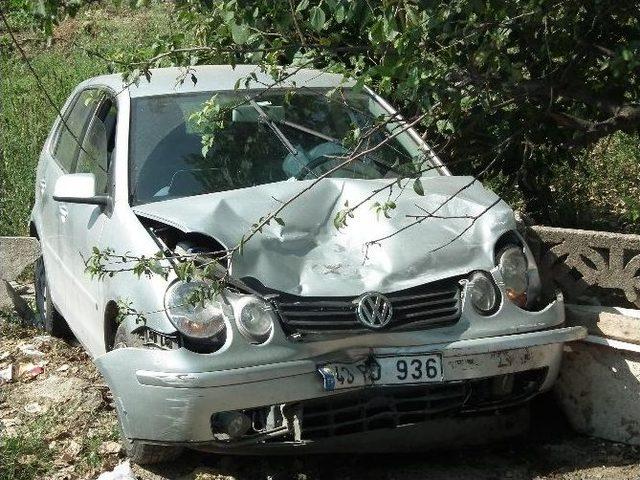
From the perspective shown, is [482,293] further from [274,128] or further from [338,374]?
[274,128]

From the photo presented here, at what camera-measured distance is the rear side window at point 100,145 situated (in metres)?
5.73

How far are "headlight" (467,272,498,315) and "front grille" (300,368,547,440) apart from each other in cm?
33

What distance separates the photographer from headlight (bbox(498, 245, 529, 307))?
5.00 meters

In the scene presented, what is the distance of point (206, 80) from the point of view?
6012 mm

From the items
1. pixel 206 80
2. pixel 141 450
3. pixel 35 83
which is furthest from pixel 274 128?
pixel 35 83

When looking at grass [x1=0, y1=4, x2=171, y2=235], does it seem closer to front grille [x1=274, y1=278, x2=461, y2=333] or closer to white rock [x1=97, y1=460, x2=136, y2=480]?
front grille [x1=274, y1=278, x2=461, y2=333]

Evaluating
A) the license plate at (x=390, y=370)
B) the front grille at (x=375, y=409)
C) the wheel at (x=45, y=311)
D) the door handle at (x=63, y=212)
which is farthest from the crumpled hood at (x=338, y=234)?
the wheel at (x=45, y=311)

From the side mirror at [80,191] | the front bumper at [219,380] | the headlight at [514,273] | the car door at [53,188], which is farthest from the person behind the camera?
the car door at [53,188]

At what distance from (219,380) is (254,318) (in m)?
0.32

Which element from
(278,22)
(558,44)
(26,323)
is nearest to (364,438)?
(278,22)

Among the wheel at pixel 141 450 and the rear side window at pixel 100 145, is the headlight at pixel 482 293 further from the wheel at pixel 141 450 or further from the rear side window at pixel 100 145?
the rear side window at pixel 100 145

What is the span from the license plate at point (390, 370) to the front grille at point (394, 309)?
5.6 inches

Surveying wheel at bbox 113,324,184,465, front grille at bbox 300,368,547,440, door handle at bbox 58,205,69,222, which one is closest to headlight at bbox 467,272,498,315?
front grille at bbox 300,368,547,440

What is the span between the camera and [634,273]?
5.30 m
